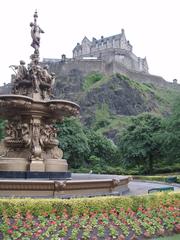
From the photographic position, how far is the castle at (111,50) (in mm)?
104375

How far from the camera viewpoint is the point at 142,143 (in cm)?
4041

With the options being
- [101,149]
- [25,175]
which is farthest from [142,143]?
[25,175]

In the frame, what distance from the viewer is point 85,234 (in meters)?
7.12

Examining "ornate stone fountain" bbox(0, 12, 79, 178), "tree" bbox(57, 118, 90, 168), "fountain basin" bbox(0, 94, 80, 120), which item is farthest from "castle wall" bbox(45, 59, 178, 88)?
"fountain basin" bbox(0, 94, 80, 120)

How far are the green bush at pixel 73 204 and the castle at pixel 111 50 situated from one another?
298 feet

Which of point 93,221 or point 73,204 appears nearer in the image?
point 93,221

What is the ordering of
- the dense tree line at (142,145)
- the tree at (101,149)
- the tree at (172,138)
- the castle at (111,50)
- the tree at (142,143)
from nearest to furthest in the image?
1. the tree at (172,138)
2. the dense tree line at (142,145)
3. the tree at (142,143)
4. the tree at (101,149)
5. the castle at (111,50)

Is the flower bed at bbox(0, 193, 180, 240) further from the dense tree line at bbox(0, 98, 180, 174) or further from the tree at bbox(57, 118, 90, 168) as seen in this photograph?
the tree at bbox(57, 118, 90, 168)

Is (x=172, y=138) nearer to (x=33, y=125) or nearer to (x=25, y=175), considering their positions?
(x=33, y=125)

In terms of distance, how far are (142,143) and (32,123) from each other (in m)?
28.2

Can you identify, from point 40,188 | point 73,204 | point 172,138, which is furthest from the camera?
Result: point 172,138

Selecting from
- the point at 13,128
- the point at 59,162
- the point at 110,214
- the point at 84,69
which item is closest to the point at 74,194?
the point at 110,214

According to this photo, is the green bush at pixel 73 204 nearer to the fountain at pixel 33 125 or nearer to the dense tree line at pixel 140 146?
the fountain at pixel 33 125

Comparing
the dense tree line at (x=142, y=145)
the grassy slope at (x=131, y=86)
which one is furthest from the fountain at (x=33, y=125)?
the grassy slope at (x=131, y=86)
